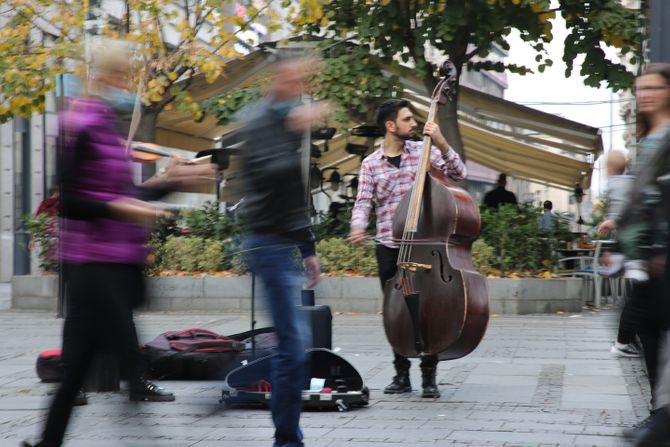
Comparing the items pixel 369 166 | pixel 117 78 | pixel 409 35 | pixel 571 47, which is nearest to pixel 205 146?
pixel 409 35

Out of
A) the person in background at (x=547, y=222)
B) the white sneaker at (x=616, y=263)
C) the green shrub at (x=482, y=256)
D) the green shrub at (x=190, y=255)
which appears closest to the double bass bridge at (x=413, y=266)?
the white sneaker at (x=616, y=263)

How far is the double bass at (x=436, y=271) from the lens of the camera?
6746 mm

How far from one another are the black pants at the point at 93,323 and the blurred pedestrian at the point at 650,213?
2176mm

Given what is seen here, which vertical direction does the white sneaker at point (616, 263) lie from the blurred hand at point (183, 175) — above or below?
below

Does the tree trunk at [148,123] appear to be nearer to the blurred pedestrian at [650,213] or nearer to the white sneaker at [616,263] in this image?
the blurred pedestrian at [650,213]

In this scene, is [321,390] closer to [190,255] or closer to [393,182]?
[393,182]

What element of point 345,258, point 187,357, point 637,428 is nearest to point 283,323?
point 637,428

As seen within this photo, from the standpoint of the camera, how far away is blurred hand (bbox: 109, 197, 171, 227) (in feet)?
14.9

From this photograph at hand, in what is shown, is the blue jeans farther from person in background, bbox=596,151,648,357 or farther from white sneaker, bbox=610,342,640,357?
white sneaker, bbox=610,342,640,357

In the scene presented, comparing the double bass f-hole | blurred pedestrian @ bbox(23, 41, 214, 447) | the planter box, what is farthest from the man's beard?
the planter box

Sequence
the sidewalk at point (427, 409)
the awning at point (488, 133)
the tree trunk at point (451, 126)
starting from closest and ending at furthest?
the sidewalk at point (427, 409)
the tree trunk at point (451, 126)
the awning at point (488, 133)

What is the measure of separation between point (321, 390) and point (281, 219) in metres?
1.96

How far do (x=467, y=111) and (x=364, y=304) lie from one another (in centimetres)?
578

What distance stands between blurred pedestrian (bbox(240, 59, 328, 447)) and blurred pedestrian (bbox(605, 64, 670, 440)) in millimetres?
1482
